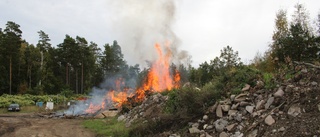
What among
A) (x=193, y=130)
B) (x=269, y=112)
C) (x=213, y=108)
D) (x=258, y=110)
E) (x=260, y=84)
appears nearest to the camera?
(x=269, y=112)

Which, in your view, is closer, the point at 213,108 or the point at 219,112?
the point at 219,112

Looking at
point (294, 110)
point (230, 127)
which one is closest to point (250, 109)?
point (230, 127)

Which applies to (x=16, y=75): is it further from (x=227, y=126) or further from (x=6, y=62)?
(x=227, y=126)

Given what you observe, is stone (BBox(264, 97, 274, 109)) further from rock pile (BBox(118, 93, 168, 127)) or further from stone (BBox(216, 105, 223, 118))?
rock pile (BBox(118, 93, 168, 127))

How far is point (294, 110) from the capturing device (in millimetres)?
8625

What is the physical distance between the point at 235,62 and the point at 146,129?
99.8ft

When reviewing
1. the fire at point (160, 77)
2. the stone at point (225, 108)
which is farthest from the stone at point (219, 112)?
the fire at point (160, 77)

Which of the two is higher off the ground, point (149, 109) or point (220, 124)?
point (149, 109)

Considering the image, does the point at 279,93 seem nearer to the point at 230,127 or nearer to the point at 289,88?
the point at 289,88

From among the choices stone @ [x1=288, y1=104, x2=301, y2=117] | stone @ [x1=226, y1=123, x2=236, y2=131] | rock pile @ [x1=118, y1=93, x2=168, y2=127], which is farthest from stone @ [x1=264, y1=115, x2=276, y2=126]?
rock pile @ [x1=118, y1=93, x2=168, y2=127]

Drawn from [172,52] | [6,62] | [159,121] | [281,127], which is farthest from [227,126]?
[6,62]

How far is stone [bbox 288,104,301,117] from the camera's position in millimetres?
8495

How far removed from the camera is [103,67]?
77562 millimetres

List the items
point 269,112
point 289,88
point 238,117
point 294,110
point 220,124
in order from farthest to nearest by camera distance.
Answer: point 220,124 → point 238,117 → point 289,88 → point 269,112 → point 294,110
